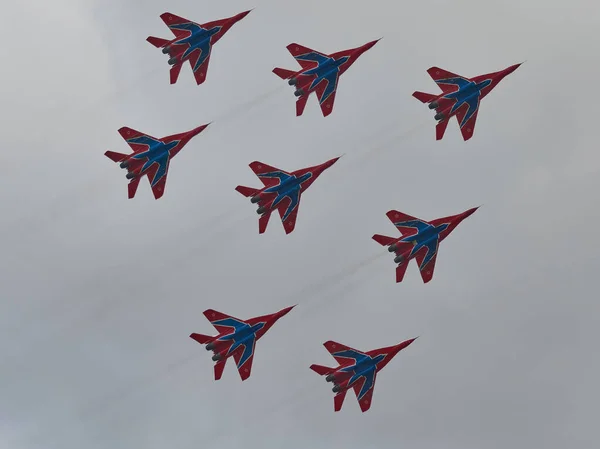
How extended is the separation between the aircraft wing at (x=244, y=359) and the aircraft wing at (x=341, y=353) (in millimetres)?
7258

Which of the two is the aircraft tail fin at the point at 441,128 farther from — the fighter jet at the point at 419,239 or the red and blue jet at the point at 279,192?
the red and blue jet at the point at 279,192

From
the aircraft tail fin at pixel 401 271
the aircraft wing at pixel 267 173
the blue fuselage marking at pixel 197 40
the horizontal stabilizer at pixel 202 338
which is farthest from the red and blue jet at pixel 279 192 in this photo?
the horizontal stabilizer at pixel 202 338

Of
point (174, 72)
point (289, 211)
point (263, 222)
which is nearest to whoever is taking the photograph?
point (263, 222)

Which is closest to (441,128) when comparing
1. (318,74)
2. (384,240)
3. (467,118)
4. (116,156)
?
(467,118)

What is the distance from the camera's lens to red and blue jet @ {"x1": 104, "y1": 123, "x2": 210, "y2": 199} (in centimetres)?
13062

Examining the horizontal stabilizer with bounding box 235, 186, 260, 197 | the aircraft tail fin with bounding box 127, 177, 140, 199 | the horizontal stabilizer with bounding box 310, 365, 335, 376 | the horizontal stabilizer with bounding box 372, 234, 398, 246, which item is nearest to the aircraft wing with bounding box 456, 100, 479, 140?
the horizontal stabilizer with bounding box 372, 234, 398, 246

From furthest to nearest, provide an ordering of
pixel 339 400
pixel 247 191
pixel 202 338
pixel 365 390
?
1. pixel 365 390
2. pixel 339 400
3. pixel 247 191
4. pixel 202 338

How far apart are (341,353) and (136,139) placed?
2737 centimetres

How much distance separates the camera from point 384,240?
13300cm

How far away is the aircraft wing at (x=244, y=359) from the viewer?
132 metres

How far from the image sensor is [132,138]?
13212 cm

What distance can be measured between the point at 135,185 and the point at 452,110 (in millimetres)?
29725

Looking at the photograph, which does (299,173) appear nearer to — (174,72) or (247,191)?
(247,191)

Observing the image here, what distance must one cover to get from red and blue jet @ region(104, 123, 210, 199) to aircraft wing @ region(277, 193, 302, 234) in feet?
35.7
